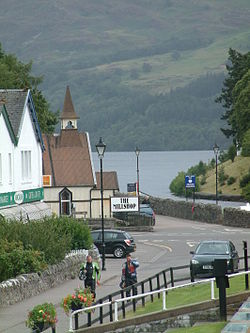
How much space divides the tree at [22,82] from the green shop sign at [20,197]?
1490 inches

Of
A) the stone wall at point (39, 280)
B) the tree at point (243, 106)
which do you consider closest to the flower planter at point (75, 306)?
the stone wall at point (39, 280)

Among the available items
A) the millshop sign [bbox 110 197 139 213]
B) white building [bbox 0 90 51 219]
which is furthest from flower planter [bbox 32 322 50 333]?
the millshop sign [bbox 110 197 139 213]

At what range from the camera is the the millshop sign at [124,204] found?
66188 mm

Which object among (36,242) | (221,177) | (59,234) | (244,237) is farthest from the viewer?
(221,177)

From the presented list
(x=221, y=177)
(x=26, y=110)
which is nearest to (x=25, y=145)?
(x=26, y=110)

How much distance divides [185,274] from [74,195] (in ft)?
126

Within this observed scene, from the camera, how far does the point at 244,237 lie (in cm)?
6081

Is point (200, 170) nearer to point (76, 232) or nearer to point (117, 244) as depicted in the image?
point (117, 244)

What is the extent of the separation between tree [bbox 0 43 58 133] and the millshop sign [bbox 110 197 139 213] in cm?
2521

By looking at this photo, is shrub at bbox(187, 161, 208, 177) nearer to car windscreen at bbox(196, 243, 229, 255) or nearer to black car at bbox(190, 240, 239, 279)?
car windscreen at bbox(196, 243, 229, 255)

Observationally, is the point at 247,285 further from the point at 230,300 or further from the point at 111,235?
the point at 111,235

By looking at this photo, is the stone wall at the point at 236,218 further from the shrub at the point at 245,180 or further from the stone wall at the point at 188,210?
the shrub at the point at 245,180

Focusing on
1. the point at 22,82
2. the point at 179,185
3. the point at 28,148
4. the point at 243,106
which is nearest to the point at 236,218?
the point at 28,148

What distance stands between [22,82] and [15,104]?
157 ft
